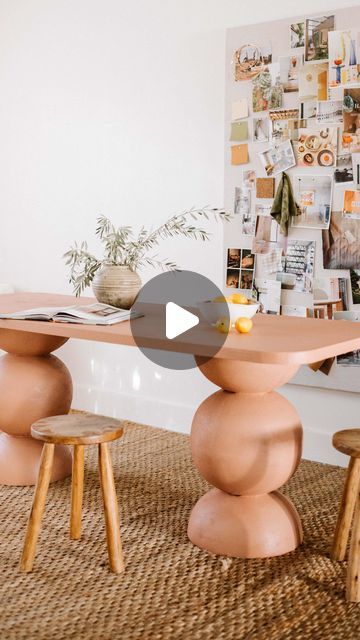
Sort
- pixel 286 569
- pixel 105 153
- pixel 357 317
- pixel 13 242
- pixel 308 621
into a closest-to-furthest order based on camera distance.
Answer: pixel 308 621, pixel 286 569, pixel 357 317, pixel 105 153, pixel 13 242

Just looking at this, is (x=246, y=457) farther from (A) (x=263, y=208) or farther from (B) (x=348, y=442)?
(A) (x=263, y=208)

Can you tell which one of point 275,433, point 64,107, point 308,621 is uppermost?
point 64,107

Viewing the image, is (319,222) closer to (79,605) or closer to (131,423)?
(131,423)

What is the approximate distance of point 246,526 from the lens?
98.2 inches

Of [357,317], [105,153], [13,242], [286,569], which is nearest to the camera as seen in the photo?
[286,569]

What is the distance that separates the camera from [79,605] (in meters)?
2.20

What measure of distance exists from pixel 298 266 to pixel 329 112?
65 cm

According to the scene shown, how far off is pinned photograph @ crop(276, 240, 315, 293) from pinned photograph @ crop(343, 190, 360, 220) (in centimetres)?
20

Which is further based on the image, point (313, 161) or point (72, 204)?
point (72, 204)

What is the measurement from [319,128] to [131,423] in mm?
1750

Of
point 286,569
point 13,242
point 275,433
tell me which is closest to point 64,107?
point 13,242

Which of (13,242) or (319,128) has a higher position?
(319,128)

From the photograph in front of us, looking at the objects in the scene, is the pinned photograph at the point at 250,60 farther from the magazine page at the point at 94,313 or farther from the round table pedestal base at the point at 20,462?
the round table pedestal base at the point at 20,462

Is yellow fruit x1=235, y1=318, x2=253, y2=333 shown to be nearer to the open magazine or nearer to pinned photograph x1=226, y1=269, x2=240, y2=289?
the open magazine
